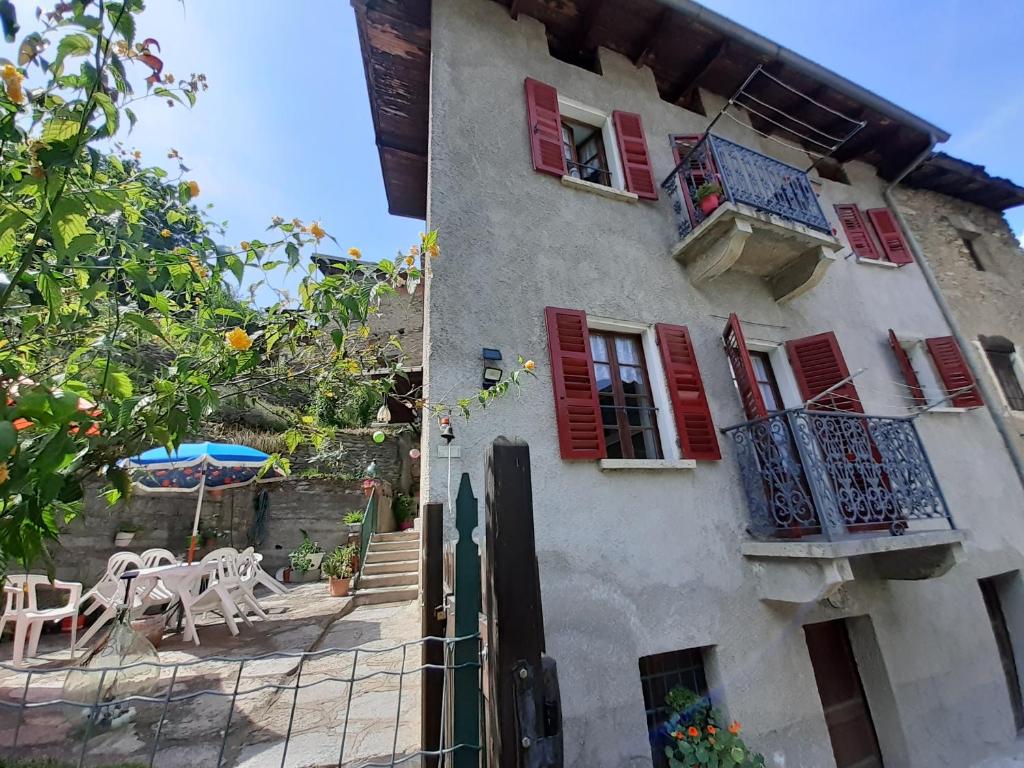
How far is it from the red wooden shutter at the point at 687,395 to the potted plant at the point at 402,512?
383 inches

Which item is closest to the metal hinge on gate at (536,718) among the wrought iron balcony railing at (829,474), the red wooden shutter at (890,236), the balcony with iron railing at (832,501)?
the balcony with iron railing at (832,501)

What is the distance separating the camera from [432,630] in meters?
2.43

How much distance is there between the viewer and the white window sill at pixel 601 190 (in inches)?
213

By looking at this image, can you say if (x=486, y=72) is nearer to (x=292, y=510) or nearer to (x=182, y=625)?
(x=182, y=625)

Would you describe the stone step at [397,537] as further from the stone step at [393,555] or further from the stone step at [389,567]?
the stone step at [389,567]

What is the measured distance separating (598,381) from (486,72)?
4318 millimetres

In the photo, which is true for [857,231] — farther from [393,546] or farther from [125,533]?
[125,533]

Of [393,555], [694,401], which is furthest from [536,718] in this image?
[393,555]

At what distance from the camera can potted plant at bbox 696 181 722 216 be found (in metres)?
5.39

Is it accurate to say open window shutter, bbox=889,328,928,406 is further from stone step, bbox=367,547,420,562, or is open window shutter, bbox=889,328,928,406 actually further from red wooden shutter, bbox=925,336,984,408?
stone step, bbox=367,547,420,562

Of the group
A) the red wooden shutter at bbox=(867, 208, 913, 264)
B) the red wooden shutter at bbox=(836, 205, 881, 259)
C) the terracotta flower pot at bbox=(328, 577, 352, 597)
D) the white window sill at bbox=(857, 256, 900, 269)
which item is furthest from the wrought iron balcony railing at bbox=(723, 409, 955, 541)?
the terracotta flower pot at bbox=(328, 577, 352, 597)

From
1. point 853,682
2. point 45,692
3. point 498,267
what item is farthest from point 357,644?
point 853,682

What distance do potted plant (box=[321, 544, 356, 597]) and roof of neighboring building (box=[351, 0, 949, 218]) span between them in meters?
6.92

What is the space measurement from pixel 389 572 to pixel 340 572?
86cm
